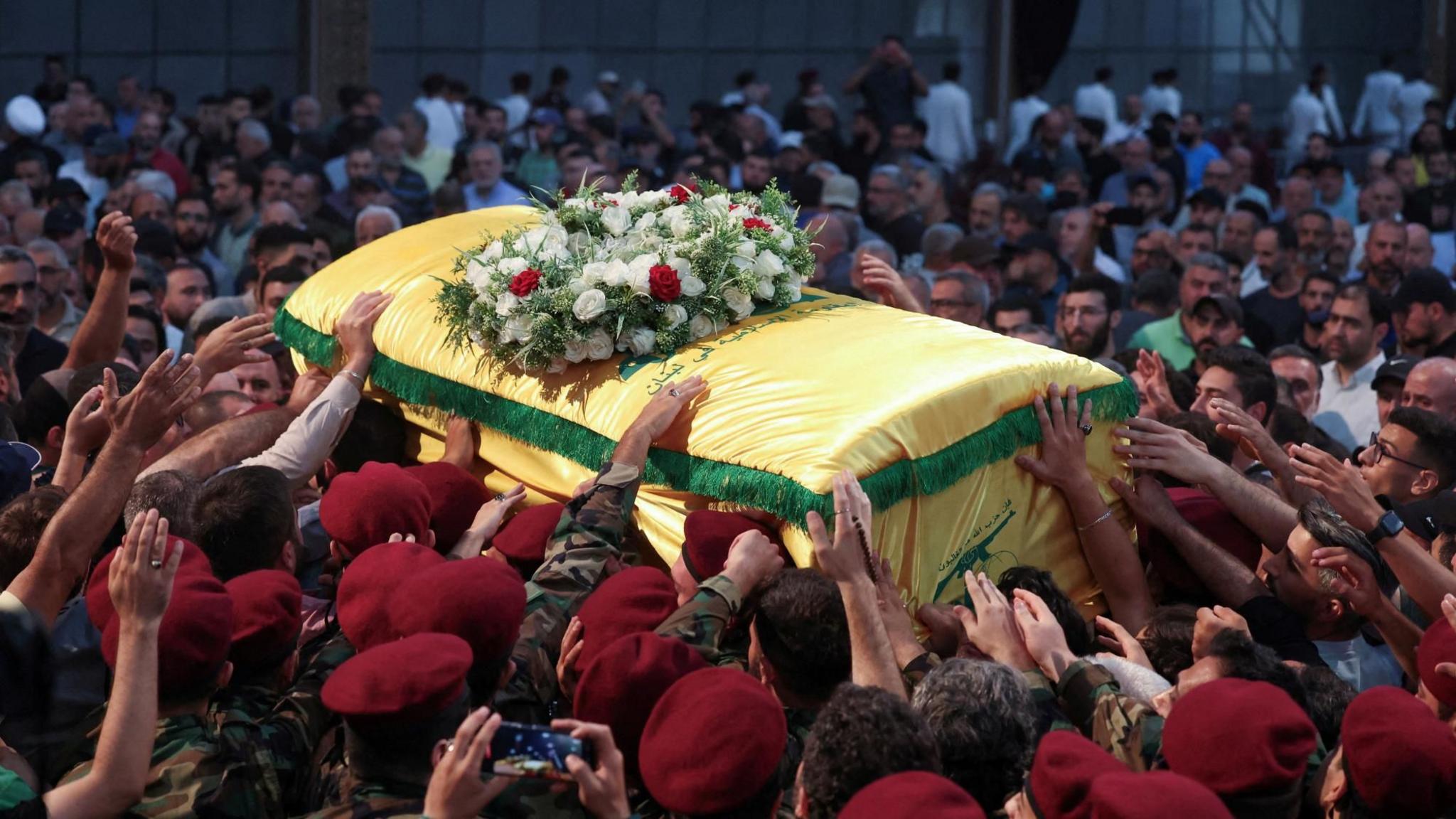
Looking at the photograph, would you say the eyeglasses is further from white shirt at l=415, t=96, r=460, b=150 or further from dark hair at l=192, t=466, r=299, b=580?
white shirt at l=415, t=96, r=460, b=150

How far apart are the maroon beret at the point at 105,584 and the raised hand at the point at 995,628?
169cm

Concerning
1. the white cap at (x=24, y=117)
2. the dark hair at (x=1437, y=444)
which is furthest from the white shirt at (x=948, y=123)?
the dark hair at (x=1437, y=444)

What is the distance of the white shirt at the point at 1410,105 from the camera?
17.2 metres

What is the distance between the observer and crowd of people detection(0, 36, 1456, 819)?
296 cm

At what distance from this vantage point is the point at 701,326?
15.7 ft

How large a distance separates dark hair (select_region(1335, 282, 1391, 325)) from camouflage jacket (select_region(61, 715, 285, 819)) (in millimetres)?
5505

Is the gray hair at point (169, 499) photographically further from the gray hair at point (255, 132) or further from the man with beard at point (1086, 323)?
the gray hair at point (255, 132)

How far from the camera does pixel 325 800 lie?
3432 mm

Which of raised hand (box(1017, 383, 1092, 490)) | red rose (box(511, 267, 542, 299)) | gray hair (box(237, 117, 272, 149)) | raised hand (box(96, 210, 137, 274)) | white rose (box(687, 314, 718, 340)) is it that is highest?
gray hair (box(237, 117, 272, 149))

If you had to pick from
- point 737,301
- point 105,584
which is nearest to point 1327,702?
point 737,301

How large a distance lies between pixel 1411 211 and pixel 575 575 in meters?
10.1

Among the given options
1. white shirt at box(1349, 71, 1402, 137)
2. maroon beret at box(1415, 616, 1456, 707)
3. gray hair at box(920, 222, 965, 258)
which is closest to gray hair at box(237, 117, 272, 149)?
gray hair at box(920, 222, 965, 258)

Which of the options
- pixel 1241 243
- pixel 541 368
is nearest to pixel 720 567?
pixel 541 368

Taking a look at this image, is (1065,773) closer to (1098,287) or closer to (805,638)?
(805,638)
